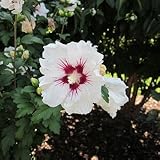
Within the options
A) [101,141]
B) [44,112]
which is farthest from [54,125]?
[101,141]

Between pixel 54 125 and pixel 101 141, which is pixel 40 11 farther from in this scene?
pixel 101 141

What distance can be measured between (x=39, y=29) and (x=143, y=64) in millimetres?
1152

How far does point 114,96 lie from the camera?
1.48 m

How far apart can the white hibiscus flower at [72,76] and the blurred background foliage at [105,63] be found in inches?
7.8

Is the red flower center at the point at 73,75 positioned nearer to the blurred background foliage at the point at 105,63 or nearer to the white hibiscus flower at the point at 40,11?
the blurred background foliage at the point at 105,63

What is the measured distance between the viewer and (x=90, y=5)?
8.59 ft

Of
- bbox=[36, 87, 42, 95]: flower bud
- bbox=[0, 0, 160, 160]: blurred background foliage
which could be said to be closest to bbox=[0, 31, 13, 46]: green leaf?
bbox=[0, 0, 160, 160]: blurred background foliage

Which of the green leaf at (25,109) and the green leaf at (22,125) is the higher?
the green leaf at (25,109)

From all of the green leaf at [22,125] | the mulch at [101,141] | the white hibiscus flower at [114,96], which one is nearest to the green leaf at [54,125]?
the green leaf at [22,125]

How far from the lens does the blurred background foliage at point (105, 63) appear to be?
6.45 ft

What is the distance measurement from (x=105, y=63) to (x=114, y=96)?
2.09 m

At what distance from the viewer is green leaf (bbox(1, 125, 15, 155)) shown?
207cm

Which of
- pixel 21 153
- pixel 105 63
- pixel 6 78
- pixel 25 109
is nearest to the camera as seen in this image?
pixel 25 109

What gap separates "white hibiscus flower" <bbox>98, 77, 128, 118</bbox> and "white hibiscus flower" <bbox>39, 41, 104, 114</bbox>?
0.10 meters
